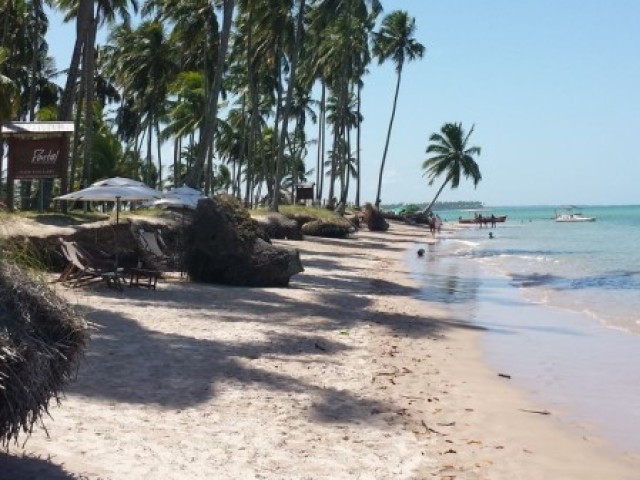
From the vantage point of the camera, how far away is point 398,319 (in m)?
13.3

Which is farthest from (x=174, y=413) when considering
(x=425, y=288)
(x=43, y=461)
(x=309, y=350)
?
(x=425, y=288)

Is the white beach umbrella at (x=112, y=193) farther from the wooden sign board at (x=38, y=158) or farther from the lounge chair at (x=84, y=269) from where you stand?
the lounge chair at (x=84, y=269)

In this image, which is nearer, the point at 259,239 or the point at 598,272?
the point at 259,239

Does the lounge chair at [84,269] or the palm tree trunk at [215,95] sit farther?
the palm tree trunk at [215,95]

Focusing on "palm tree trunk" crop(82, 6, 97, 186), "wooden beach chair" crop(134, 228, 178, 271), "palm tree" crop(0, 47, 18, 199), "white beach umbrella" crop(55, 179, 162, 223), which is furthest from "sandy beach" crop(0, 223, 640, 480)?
"palm tree trunk" crop(82, 6, 97, 186)

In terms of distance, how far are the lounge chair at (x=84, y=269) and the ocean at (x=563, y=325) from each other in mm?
6596

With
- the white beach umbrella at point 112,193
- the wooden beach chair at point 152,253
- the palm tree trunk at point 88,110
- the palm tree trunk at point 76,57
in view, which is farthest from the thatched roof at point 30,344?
the palm tree trunk at point 88,110

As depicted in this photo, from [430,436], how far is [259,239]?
10.0 meters

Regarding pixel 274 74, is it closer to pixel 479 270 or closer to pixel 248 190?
pixel 248 190

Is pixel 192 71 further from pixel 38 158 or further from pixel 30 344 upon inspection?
pixel 30 344

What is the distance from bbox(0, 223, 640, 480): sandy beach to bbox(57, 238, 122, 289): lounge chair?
87 cm

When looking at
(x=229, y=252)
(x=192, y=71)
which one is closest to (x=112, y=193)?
(x=229, y=252)

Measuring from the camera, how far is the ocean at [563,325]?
26.8ft

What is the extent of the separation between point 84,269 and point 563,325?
8.81m
